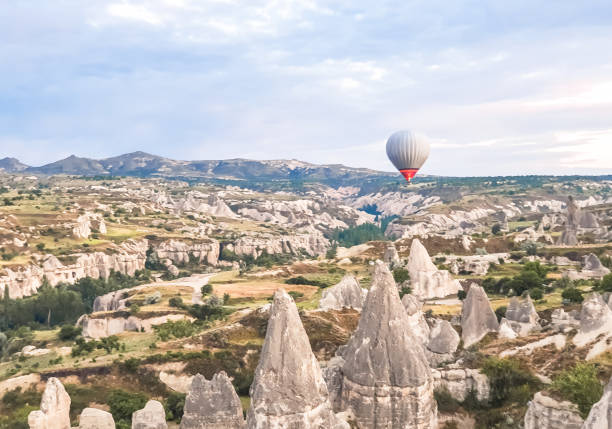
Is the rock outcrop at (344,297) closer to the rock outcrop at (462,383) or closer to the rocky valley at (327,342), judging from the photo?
the rocky valley at (327,342)

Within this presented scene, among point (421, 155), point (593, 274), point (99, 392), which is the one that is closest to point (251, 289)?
point (421, 155)

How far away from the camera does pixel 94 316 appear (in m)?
71.0

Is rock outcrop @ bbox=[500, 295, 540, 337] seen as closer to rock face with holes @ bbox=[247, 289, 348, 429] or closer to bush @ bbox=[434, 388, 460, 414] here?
bush @ bbox=[434, 388, 460, 414]

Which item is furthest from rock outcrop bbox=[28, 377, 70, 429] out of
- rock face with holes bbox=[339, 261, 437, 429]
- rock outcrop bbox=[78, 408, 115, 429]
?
rock face with holes bbox=[339, 261, 437, 429]

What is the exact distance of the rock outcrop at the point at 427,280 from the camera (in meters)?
74.6

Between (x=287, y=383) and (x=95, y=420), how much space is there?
2037cm

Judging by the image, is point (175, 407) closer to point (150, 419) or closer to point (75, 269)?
point (150, 419)

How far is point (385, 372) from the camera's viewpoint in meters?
22.5

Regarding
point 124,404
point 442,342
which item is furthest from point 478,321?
point 124,404

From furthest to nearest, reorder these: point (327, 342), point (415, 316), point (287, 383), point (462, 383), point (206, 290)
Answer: point (206, 290)
point (327, 342)
point (415, 316)
point (462, 383)
point (287, 383)

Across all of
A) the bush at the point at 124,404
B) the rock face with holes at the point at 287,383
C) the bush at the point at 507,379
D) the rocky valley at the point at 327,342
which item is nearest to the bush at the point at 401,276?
the rocky valley at the point at 327,342

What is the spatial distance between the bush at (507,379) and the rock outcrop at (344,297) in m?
32.3

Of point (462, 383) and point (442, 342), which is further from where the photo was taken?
point (442, 342)

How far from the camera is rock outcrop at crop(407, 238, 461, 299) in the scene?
245 feet
